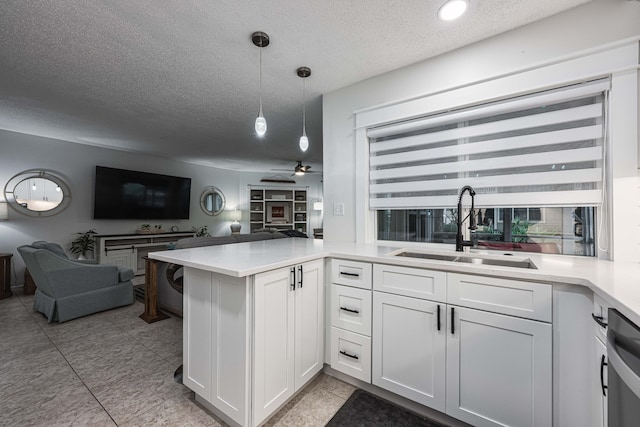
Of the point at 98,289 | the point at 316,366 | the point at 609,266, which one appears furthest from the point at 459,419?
the point at 98,289

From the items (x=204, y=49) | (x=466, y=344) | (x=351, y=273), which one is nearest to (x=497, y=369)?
(x=466, y=344)

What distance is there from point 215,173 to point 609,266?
7134 mm

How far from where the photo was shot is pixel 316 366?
1.78 metres

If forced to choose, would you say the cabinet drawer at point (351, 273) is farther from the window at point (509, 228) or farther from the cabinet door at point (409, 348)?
the window at point (509, 228)

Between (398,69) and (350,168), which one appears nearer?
(398,69)

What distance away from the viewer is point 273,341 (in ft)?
4.66

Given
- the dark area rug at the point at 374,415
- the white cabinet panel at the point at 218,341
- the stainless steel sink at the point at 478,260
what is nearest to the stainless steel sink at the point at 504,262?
the stainless steel sink at the point at 478,260

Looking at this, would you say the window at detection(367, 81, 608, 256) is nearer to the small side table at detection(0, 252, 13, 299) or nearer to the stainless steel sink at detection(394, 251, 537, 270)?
the stainless steel sink at detection(394, 251, 537, 270)

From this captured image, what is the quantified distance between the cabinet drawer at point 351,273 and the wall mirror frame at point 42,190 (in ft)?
16.9

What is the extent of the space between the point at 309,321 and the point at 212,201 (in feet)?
19.4

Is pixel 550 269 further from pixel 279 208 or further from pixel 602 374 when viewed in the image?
pixel 279 208

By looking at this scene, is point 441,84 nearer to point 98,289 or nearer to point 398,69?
point 398,69

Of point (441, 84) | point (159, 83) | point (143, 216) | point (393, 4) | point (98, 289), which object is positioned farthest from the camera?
point (143, 216)

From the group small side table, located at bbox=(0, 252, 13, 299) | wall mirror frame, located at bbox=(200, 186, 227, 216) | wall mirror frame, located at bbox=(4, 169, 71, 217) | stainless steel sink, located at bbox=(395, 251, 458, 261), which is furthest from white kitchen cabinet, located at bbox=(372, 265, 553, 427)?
wall mirror frame, located at bbox=(200, 186, 227, 216)
